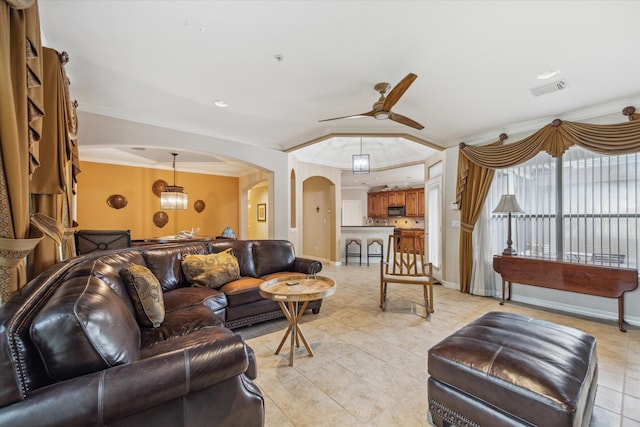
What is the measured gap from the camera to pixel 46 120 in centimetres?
176

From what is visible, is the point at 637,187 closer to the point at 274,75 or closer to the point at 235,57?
the point at 274,75

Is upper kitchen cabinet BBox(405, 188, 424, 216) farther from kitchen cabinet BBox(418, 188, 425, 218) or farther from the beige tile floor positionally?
the beige tile floor

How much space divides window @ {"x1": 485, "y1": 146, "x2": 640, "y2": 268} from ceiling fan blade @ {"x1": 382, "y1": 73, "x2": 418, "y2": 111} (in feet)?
8.68

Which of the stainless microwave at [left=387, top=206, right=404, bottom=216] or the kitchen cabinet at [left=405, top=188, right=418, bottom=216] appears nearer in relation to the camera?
the kitchen cabinet at [left=405, top=188, right=418, bottom=216]

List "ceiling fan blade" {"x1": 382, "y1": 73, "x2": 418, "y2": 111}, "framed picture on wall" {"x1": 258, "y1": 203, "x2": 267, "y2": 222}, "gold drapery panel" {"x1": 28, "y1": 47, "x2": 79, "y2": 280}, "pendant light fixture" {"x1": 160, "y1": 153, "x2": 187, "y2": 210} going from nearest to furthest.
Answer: "gold drapery panel" {"x1": 28, "y1": 47, "x2": 79, "y2": 280} → "ceiling fan blade" {"x1": 382, "y1": 73, "x2": 418, "y2": 111} → "pendant light fixture" {"x1": 160, "y1": 153, "x2": 187, "y2": 210} → "framed picture on wall" {"x1": 258, "y1": 203, "x2": 267, "y2": 222}

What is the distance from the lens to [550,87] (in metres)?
2.77

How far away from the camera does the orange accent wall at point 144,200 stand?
5.48 metres

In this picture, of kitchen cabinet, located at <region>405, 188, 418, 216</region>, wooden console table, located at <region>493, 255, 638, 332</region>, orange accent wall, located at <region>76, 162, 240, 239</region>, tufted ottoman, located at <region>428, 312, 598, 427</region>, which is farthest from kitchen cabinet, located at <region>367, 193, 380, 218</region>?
tufted ottoman, located at <region>428, 312, 598, 427</region>

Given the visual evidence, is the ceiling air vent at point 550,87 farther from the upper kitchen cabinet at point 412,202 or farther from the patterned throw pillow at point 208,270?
the upper kitchen cabinet at point 412,202

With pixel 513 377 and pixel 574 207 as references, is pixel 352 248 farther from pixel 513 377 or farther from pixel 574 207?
pixel 513 377

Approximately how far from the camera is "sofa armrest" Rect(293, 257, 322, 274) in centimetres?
353

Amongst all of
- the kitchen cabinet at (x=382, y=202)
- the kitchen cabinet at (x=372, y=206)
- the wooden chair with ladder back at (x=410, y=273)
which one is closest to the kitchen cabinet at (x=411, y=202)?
the kitchen cabinet at (x=382, y=202)

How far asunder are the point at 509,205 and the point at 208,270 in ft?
13.3

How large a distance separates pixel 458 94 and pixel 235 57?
2372mm
